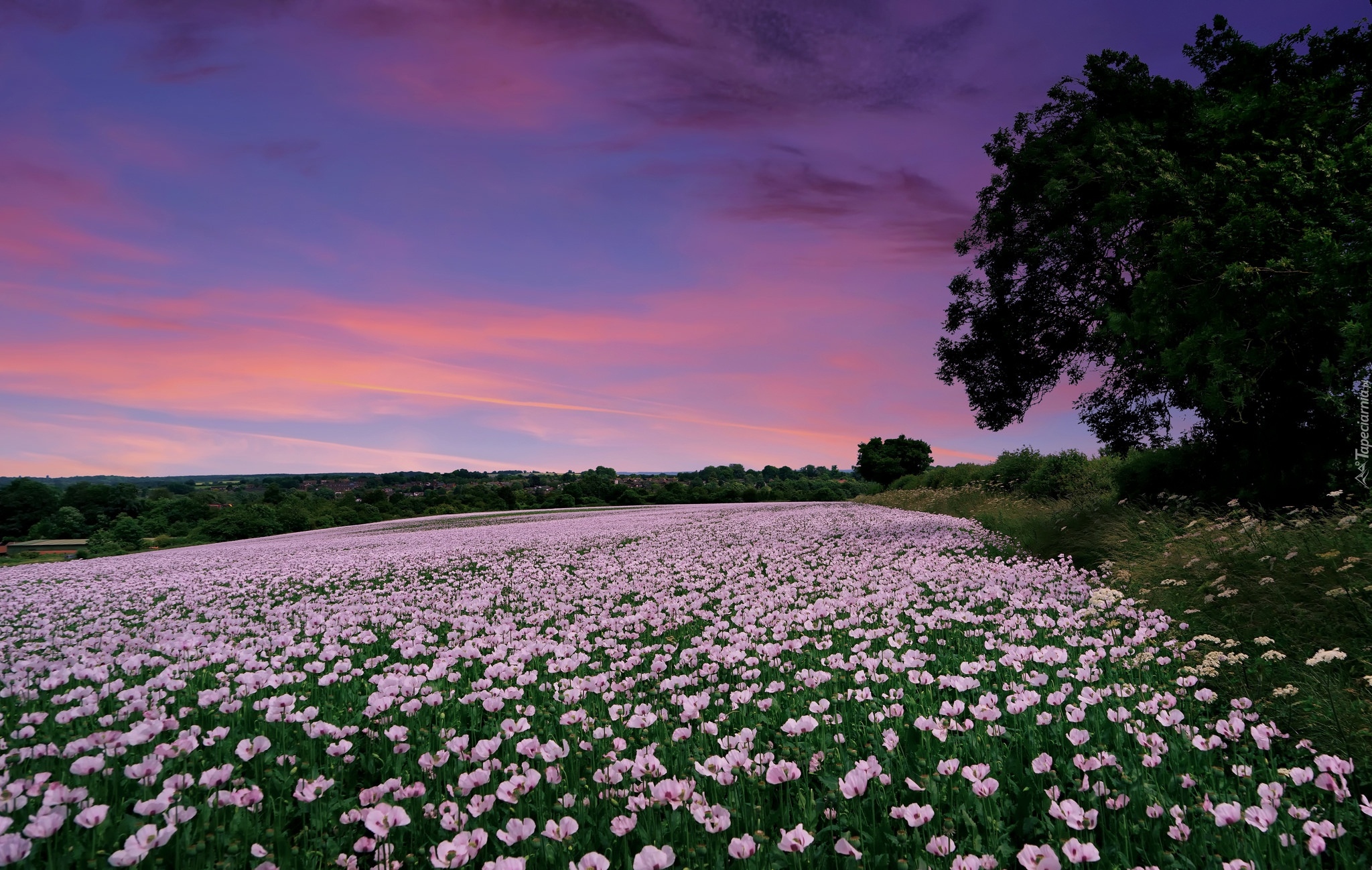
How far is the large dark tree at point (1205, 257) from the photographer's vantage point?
34.9ft

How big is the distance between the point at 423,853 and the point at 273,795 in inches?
48.8

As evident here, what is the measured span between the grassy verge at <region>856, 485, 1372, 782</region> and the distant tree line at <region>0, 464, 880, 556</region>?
42.2 meters

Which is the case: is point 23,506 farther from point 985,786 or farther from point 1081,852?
point 1081,852

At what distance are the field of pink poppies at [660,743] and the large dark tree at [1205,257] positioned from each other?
6.58m

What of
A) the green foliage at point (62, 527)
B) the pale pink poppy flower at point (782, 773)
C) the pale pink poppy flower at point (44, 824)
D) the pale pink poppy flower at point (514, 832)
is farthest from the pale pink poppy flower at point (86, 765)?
the green foliage at point (62, 527)

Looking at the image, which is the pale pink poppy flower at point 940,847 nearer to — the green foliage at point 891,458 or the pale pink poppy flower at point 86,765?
the pale pink poppy flower at point 86,765

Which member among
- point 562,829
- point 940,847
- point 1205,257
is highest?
point 1205,257

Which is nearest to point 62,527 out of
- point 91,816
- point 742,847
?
point 91,816

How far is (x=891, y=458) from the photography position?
71250 mm

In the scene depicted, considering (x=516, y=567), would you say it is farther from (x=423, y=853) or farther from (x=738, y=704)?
(x=423, y=853)

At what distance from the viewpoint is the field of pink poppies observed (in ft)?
9.26

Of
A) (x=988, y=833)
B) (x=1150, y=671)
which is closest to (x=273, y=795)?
(x=988, y=833)

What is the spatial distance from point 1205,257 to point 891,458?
201ft

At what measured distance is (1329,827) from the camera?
2662mm
